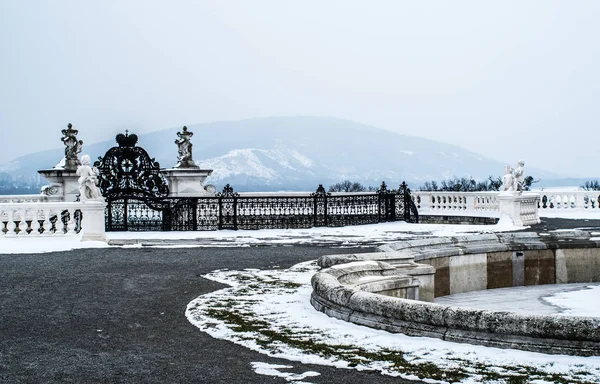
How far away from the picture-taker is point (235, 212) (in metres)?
26.3

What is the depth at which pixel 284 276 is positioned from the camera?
530 inches

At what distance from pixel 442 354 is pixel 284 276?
6202 mm

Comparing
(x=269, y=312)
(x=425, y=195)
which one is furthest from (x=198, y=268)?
(x=425, y=195)

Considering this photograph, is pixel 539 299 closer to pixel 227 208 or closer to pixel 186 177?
pixel 227 208

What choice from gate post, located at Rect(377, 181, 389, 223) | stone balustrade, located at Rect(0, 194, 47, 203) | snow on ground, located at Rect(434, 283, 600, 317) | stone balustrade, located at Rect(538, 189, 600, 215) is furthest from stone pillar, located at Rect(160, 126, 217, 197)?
snow on ground, located at Rect(434, 283, 600, 317)

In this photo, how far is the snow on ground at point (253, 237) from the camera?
20.2 m

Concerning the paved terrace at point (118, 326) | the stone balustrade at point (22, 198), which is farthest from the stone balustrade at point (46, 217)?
the stone balustrade at point (22, 198)

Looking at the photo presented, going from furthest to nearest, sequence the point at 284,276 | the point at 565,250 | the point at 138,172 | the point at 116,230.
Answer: the point at 138,172
the point at 116,230
the point at 565,250
the point at 284,276

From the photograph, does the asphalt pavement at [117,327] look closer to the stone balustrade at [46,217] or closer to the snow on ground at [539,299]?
the snow on ground at [539,299]

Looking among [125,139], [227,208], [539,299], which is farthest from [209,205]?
[539,299]

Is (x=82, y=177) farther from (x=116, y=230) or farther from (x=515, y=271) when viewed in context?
(x=515, y=271)

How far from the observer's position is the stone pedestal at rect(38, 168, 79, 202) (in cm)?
3300

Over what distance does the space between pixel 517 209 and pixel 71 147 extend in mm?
17762

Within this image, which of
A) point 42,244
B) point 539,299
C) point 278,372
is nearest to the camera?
point 278,372
